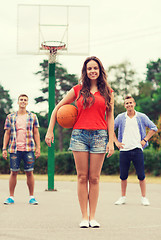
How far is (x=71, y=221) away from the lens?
633 cm

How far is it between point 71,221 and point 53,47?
6092 millimetres

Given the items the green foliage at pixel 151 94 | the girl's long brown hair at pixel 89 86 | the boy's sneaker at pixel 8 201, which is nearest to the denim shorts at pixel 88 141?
the girl's long brown hair at pixel 89 86

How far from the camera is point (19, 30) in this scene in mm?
12609

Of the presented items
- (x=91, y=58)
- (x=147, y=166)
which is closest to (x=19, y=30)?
(x=91, y=58)

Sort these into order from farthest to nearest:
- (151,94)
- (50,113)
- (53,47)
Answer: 1. (151,94)
2. (53,47)
3. (50,113)

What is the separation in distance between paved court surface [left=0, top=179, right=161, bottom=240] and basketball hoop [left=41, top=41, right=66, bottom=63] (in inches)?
149

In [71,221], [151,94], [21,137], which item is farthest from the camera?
[151,94]

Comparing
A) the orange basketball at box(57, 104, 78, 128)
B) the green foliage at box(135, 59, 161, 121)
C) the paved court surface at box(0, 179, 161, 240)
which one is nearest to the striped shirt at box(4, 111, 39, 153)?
the paved court surface at box(0, 179, 161, 240)

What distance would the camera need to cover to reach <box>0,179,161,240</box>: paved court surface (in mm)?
5305

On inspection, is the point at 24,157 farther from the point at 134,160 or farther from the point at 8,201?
the point at 134,160

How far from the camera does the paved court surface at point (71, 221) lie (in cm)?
530

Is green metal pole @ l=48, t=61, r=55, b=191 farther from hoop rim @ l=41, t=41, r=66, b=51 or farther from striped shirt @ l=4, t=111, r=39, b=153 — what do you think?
striped shirt @ l=4, t=111, r=39, b=153

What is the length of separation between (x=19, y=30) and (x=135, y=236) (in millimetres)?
8605

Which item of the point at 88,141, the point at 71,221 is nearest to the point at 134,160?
the point at 71,221
